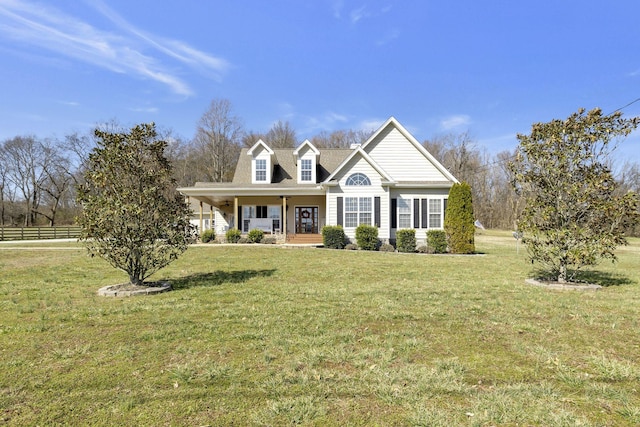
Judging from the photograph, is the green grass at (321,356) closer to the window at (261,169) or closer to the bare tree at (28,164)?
the window at (261,169)

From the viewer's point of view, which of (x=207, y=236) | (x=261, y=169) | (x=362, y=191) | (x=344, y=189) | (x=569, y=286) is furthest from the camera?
(x=261, y=169)

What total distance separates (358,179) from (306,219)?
5.15 m

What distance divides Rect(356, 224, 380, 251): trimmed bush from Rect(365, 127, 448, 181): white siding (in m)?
4.05

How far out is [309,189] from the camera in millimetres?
19031

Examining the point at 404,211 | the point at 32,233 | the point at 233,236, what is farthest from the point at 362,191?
the point at 32,233

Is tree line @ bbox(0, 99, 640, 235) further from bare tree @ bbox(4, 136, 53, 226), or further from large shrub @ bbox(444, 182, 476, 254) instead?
large shrub @ bbox(444, 182, 476, 254)

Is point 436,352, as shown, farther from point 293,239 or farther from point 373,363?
point 293,239

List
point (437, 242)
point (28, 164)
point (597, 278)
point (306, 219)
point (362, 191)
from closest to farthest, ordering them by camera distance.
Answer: point (597, 278), point (437, 242), point (362, 191), point (306, 219), point (28, 164)

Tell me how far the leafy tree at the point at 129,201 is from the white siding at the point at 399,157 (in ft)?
44.8

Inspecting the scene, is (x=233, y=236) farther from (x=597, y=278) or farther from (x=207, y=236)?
(x=597, y=278)

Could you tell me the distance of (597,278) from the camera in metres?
Result: 9.42

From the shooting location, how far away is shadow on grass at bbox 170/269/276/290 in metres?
Answer: 8.23

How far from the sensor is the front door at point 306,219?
21688 mm

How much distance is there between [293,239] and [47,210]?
4705 centimetres
